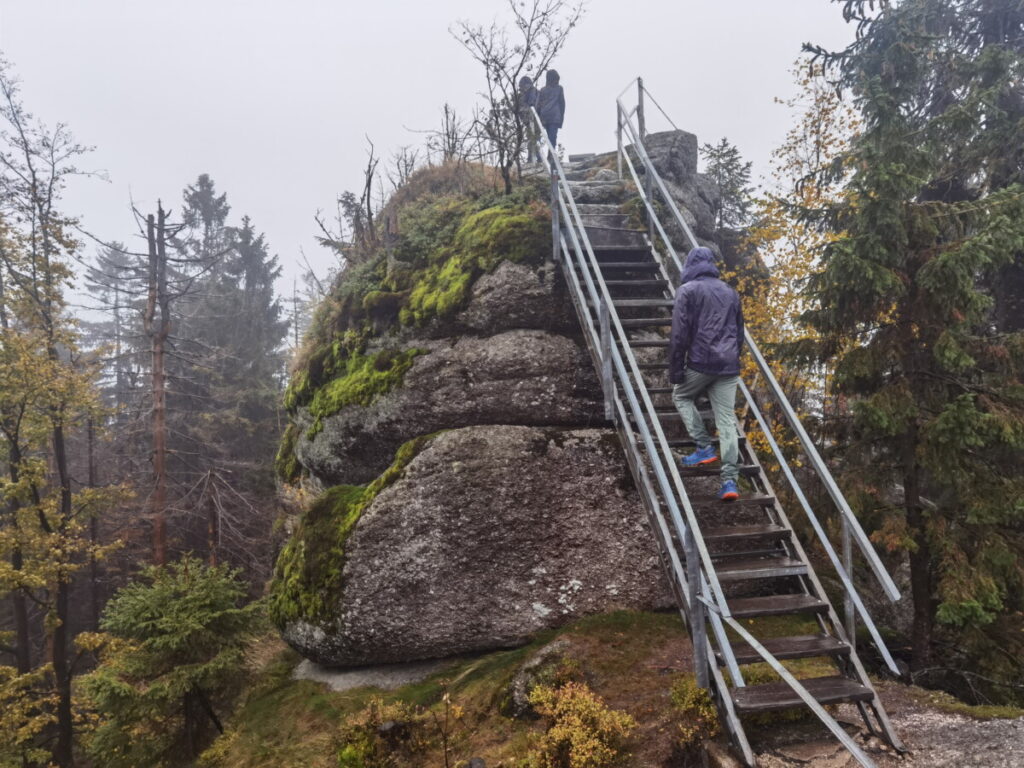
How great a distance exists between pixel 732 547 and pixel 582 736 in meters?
3.26

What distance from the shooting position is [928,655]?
226 inches

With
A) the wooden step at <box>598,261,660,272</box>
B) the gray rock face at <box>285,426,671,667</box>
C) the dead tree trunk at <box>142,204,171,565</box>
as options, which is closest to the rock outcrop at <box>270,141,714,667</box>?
the gray rock face at <box>285,426,671,667</box>

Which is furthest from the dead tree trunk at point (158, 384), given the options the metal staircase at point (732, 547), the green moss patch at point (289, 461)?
the metal staircase at point (732, 547)

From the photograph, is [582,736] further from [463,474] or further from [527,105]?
[527,105]

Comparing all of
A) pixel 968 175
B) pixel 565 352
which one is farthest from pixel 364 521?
pixel 968 175

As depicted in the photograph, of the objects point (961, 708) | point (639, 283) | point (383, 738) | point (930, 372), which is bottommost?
point (383, 738)

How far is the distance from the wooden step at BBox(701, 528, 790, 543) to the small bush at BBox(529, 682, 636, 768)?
1534 millimetres

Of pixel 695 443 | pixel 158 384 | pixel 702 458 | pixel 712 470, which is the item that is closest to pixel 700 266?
pixel 695 443

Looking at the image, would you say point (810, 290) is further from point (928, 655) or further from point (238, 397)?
point (238, 397)

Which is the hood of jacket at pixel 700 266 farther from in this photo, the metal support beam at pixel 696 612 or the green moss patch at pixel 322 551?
the green moss patch at pixel 322 551

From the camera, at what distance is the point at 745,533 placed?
4.71 meters

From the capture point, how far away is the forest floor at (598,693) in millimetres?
3666

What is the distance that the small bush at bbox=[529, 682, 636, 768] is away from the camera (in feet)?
13.2

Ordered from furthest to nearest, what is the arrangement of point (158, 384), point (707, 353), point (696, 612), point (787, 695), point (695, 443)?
point (158, 384)
point (695, 443)
point (707, 353)
point (696, 612)
point (787, 695)
